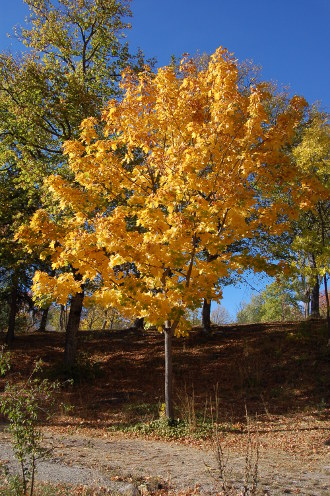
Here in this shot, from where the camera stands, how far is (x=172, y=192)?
6.79 meters

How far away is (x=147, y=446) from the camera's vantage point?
24.3ft

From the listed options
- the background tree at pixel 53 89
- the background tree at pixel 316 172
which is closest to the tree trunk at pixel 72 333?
the background tree at pixel 53 89

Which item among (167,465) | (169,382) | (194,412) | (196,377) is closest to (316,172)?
(196,377)

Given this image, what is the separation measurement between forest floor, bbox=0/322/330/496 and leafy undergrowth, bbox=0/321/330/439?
0.12ft

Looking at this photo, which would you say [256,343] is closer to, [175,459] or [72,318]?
[72,318]

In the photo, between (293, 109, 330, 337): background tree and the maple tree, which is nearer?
the maple tree

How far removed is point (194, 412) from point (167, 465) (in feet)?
8.99

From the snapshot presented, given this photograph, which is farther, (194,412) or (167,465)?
(194,412)

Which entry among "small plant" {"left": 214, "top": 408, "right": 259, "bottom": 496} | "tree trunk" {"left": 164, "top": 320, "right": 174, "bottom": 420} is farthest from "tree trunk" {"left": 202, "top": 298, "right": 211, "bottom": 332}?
"small plant" {"left": 214, "top": 408, "right": 259, "bottom": 496}

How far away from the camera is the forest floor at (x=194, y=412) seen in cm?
541

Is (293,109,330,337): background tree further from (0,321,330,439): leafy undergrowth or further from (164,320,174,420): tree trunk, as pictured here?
(164,320,174,420): tree trunk

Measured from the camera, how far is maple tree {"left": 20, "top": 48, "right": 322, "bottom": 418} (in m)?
6.86

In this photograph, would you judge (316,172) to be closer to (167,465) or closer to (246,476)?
(167,465)

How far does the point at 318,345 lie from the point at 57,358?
9630mm
